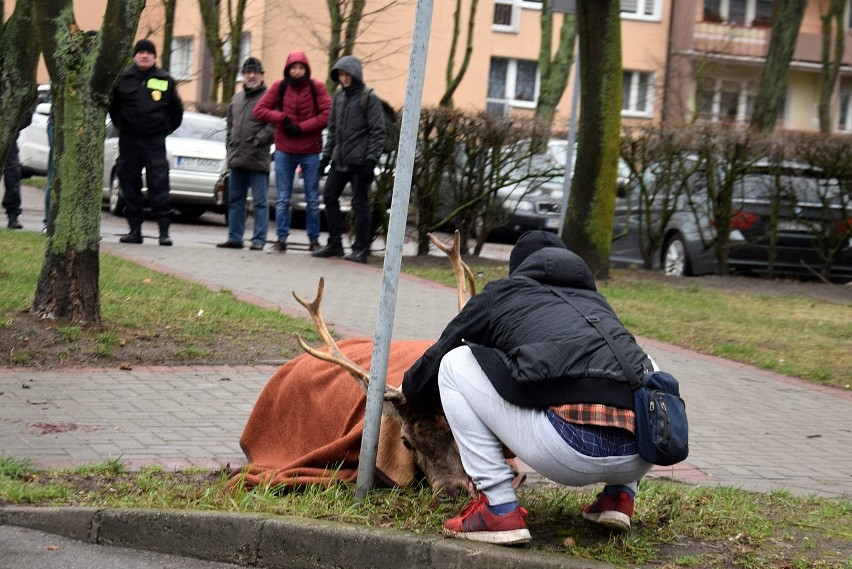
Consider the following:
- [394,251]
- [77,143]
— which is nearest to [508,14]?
[77,143]

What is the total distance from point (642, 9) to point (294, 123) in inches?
1179

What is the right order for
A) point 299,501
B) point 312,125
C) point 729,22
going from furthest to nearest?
1. point 729,22
2. point 312,125
3. point 299,501

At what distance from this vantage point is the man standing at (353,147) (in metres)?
14.1

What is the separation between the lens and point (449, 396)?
4.89 metres

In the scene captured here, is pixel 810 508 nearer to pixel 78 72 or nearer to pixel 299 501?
pixel 299 501

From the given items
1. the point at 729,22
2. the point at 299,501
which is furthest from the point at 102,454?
the point at 729,22

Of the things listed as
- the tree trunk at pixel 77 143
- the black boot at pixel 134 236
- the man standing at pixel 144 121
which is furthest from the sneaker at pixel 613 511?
the black boot at pixel 134 236

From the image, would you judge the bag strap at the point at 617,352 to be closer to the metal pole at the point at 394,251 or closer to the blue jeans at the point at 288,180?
the metal pole at the point at 394,251

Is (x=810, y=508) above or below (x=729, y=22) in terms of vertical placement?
below

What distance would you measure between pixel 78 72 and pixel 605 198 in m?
6.75

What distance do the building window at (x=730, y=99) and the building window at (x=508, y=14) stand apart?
21.1 feet

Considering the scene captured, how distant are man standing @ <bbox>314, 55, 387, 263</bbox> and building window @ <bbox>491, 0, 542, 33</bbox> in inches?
1092

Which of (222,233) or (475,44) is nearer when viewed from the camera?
(222,233)

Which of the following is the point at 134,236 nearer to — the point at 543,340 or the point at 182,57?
the point at 543,340
